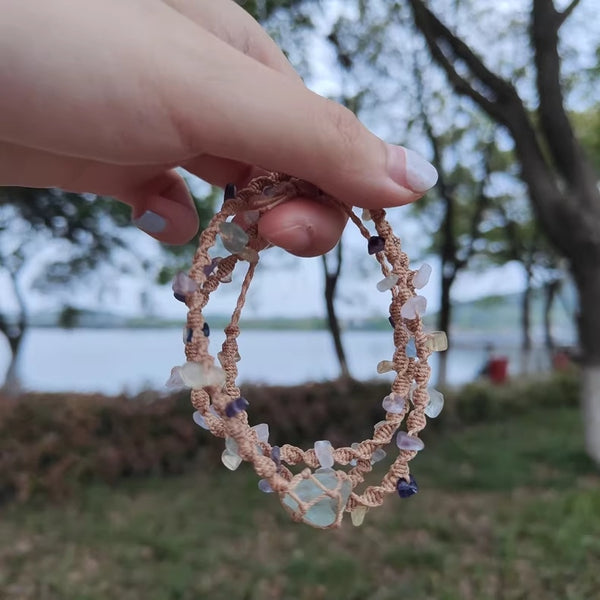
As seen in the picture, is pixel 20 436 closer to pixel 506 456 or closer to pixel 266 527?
pixel 266 527

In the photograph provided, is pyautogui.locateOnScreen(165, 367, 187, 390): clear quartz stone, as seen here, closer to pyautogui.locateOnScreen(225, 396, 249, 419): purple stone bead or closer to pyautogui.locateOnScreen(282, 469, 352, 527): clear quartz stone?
pyautogui.locateOnScreen(225, 396, 249, 419): purple stone bead

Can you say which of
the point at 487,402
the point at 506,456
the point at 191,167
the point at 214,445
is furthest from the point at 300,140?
the point at 487,402

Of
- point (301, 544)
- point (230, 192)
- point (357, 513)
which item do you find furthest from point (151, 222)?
point (301, 544)

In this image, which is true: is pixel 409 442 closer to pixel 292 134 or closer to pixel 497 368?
pixel 292 134

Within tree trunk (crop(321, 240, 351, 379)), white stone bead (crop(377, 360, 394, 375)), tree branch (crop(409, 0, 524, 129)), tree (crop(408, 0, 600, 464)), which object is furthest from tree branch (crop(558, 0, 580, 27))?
white stone bead (crop(377, 360, 394, 375))

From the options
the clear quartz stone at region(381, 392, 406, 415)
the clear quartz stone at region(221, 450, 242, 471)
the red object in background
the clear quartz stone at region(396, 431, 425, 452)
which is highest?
the red object in background

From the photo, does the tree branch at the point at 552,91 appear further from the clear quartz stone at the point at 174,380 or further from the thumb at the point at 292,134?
the clear quartz stone at the point at 174,380
